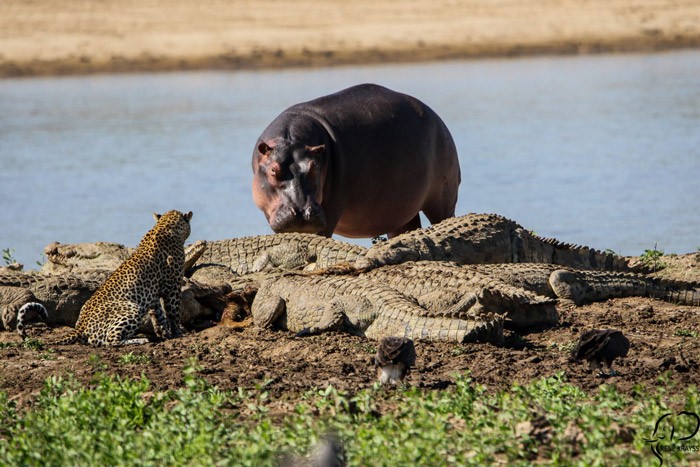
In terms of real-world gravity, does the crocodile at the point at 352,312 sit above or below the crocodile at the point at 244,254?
above

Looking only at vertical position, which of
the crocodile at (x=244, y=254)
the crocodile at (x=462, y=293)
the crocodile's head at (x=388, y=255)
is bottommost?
the crocodile at (x=244, y=254)

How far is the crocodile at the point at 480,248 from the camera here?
10336mm

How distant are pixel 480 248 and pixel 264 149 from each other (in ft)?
7.81

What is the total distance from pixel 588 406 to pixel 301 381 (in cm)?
193

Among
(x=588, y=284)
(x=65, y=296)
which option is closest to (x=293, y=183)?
(x=65, y=296)

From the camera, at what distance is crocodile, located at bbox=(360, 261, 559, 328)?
858 cm

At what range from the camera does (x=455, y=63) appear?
41.2 metres

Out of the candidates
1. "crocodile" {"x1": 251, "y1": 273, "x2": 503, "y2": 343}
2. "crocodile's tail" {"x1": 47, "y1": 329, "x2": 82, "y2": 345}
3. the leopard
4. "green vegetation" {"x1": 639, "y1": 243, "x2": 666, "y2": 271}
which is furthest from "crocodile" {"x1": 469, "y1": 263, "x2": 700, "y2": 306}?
"crocodile's tail" {"x1": 47, "y1": 329, "x2": 82, "y2": 345}

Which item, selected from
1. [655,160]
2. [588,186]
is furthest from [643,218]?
[655,160]

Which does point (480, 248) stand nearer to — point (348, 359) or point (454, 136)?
point (348, 359)

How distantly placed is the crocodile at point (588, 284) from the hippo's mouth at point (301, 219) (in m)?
2.08

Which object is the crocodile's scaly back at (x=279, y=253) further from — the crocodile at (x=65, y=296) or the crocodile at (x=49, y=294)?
the crocodile at (x=49, y=294)

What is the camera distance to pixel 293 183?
11.4 m

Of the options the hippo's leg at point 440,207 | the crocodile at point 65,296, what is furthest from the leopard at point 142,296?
the hippo's leg at point 440,207
